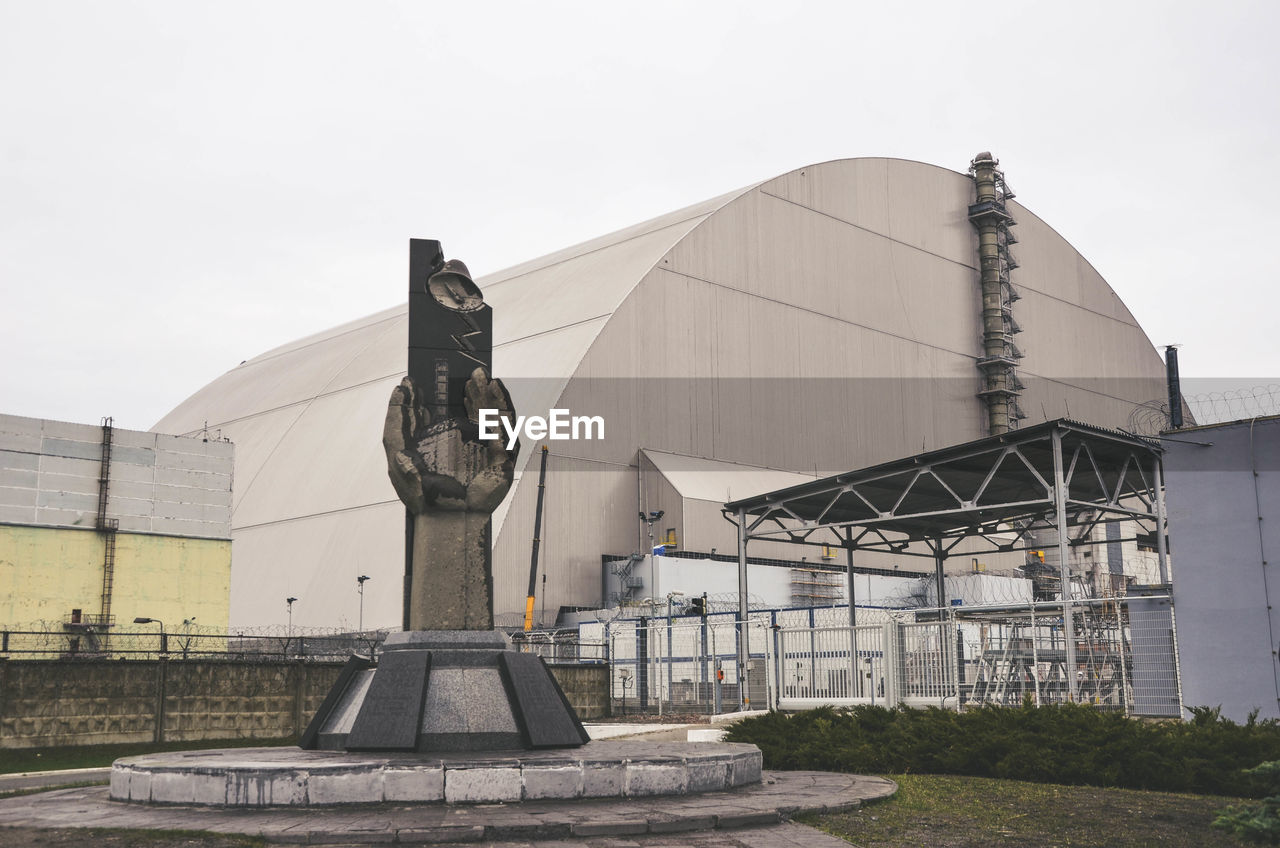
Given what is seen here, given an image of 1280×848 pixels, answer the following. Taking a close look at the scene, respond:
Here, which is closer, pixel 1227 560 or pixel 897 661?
pixel 1227 560

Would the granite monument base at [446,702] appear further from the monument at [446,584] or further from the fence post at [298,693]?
the fence post at [298,693]

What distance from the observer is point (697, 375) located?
1821 inches

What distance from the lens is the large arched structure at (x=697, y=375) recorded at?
Result: 43.5 metres

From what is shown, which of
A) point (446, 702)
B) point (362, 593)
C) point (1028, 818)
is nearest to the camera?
point (1028, 818)

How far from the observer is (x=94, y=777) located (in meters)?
18.8

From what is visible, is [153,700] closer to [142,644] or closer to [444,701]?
[142,644]

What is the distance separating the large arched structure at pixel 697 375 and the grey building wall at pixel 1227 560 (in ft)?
80.2

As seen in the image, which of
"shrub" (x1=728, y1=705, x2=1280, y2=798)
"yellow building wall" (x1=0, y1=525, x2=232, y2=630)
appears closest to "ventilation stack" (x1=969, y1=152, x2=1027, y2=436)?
"yellow building wall" (x1=0, y1=525, x2=232, y2=630)

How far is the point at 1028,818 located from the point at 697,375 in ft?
118

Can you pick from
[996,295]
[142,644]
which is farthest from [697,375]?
[142,644]

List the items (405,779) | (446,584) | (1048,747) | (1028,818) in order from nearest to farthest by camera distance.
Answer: (405,779) → (1028,818) → (446,584) → (1048,747)

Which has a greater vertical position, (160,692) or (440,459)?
(440,459)

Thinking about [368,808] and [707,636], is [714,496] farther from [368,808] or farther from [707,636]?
[368,808]

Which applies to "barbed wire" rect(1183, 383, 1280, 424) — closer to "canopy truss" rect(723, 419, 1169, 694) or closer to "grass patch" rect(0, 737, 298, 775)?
"canopy truss" rect(723, 419, 1169, 694)
